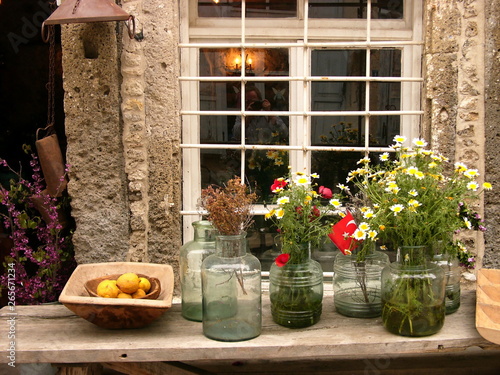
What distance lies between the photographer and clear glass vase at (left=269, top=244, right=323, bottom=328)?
2.06 m

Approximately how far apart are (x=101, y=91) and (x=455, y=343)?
1967mm

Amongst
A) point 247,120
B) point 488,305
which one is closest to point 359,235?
point 488,305

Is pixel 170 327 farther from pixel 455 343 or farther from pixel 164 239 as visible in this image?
pixel 455 343

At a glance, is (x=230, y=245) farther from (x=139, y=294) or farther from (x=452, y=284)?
(x=452, y=284)

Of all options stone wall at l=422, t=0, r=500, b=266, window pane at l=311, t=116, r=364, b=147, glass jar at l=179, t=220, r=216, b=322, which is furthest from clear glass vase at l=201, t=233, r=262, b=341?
stone wall at l=422, t=0, r=500, b=266

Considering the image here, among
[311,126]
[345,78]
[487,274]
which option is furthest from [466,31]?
[487,274]

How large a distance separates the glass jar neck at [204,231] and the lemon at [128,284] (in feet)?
1.07

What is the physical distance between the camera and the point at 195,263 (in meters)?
2.27

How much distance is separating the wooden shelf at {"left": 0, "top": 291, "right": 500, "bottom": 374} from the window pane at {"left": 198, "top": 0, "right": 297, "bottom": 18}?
1.63 meters

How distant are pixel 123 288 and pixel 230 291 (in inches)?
17.2

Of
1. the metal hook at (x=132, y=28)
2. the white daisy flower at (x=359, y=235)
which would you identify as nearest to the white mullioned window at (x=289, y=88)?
the metal hook at (x=132, y=28)

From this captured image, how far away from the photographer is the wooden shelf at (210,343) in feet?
6.26

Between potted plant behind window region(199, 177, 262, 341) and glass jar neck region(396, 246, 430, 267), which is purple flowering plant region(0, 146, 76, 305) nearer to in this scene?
potted plant behind window region(199, 177, 262, 341)

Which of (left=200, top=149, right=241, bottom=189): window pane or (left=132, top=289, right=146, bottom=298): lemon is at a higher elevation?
(left=200, top=149, right=241, bottom=189): window pane
